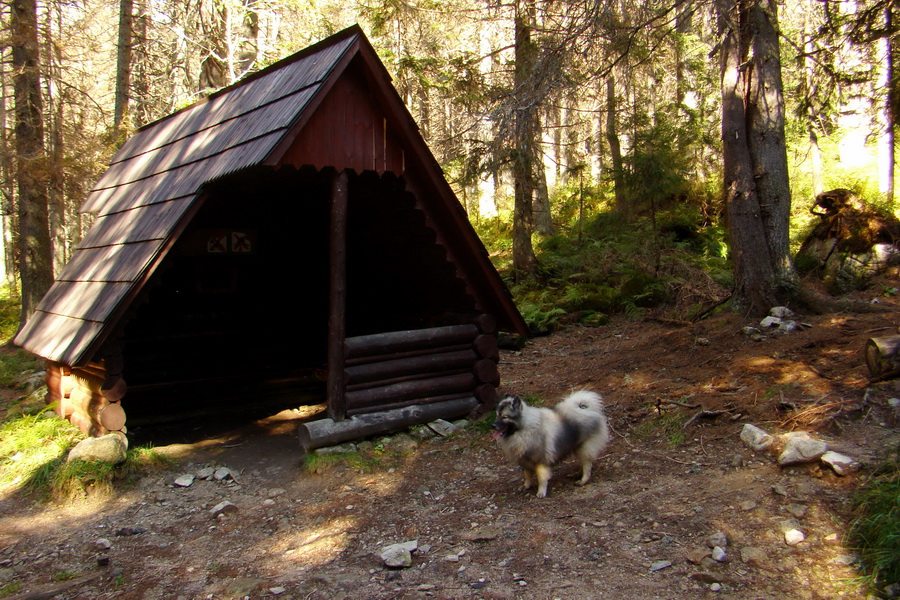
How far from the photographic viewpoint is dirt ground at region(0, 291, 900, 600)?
451 cm

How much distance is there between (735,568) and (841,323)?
5305 mm

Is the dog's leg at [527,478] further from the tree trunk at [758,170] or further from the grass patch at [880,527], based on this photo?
the tree trunk at [758,170]

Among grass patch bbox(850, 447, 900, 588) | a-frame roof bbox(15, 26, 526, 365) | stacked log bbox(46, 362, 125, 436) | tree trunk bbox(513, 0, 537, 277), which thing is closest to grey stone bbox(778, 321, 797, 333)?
a-frame roof bbox(15, 26, 526, 365)

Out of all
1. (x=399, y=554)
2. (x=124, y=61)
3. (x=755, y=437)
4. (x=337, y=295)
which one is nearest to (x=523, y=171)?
(x=337, y=295)

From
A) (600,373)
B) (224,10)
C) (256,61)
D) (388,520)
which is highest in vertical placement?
(224,10)

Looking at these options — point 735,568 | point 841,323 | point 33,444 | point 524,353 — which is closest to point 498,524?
point 735,568

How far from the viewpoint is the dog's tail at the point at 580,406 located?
610 cm

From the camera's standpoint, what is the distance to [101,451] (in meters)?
6.94

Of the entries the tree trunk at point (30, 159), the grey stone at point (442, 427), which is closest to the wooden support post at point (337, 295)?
the grey stone at point (442, 427)

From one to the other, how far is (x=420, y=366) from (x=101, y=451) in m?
3.68

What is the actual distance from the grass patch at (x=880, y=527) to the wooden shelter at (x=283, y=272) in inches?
183

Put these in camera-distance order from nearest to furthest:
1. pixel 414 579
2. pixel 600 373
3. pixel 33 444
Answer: pixel 414 579 → pixel 33 444 → pixel 600 373

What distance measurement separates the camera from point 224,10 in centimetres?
1653

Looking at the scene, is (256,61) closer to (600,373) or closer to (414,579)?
(600,373)
